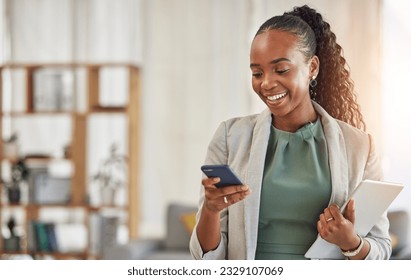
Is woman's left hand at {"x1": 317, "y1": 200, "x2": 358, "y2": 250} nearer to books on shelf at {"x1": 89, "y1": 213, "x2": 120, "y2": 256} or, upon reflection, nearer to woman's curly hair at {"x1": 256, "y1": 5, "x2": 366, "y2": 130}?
woman's curly hair at {"x1": 256, "y1": 5, "x2": 366, "y2": 130}

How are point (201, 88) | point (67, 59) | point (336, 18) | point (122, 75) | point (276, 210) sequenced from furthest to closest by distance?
point (122, 75), point (67, 59), point (201, 88), point (336, 18), point (276, 210)

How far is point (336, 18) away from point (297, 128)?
0.78 ft

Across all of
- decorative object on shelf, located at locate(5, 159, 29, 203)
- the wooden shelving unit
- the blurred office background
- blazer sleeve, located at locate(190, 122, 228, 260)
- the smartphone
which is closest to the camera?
the smartphone

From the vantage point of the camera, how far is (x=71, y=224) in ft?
14.5

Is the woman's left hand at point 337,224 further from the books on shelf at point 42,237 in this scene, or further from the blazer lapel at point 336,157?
the books on shelf at point 42,237

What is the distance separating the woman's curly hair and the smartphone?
224 mm

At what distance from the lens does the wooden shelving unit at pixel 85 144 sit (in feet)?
13.5

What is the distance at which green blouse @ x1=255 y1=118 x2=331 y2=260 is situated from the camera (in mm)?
1269

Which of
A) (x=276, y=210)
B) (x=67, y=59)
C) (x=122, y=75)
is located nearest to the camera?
(x=276, y=210)

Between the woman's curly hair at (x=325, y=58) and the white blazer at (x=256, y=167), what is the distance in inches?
1.0

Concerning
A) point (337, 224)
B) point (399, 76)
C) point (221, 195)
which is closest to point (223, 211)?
point (221, 195)

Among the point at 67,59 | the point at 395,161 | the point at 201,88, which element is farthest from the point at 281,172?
the point at 67,59

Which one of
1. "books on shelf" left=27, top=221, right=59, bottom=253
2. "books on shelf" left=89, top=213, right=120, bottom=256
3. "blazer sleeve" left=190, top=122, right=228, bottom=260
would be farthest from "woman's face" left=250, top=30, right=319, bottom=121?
"books on shelf" left=27, top=221, right=59, bottom=253
